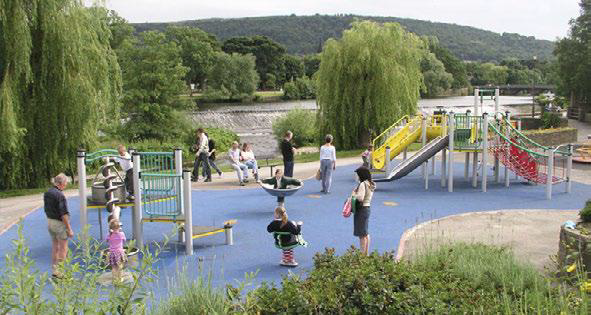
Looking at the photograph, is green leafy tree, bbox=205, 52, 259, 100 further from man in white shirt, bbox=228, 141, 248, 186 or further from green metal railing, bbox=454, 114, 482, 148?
green metal railing, bbox=454, 114, 482, 148

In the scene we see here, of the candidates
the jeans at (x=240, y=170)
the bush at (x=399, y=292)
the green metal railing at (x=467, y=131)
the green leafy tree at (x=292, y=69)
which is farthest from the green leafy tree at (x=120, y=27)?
the green leafy tree at (x=292, y=69)

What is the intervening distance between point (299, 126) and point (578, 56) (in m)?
22.3

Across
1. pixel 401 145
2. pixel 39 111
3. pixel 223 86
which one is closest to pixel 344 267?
pixel 401 145

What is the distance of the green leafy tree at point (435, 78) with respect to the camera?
101812mm

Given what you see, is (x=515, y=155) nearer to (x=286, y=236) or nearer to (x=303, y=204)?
(x=303, y=204)

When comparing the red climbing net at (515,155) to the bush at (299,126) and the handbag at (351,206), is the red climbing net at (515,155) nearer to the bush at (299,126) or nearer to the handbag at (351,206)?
the handbag at (351,206)

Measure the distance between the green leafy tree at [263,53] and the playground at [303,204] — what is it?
87.5 meters

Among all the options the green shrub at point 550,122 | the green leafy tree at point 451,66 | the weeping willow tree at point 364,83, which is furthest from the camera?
the green leafy tree at point 451,66

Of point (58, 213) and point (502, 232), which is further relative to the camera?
point (502, 232)

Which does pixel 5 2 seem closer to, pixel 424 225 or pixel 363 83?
pixel 424 225

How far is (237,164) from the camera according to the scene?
62.8 feet

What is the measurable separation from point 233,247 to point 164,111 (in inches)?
1235

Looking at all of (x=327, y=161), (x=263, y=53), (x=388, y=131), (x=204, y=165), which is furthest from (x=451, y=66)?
(x=327, y=161)

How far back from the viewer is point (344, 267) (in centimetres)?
751
